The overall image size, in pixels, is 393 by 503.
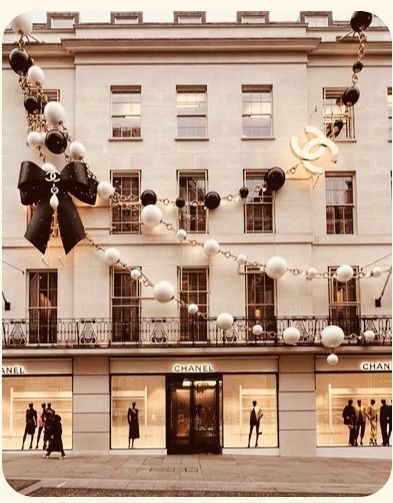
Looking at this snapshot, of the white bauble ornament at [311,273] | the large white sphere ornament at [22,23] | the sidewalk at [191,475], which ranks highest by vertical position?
the large white sphere ornament at [22,23]

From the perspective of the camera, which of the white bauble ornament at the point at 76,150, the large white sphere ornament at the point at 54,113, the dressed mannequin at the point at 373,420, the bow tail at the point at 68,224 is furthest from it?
the dressed mannequin at the point at 373,420

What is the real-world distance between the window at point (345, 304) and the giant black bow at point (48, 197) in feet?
20.1

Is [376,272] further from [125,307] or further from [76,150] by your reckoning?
[76,150]

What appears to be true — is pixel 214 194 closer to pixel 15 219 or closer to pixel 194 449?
pixel 15 219

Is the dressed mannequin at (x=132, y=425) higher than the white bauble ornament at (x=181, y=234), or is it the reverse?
the white bauble ornament at (x=181, y=234)

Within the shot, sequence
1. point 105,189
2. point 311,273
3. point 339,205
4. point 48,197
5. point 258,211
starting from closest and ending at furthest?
point 48,197 < point 105,189 < point 311,273 < point 258,211 < point 339,205

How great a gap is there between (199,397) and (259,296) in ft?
9.30

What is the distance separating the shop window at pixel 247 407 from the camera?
58.6ft

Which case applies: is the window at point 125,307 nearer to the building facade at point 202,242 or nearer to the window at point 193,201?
the building facade at point 202,242

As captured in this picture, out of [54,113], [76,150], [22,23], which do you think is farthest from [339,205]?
[22,23]

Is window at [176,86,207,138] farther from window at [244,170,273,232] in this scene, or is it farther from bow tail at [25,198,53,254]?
bow tail at [25,198,53,254]

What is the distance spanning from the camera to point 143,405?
18.1 m

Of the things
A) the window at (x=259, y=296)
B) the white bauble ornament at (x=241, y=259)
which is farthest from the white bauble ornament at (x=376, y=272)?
the white bauble ornament at (x=241, y=259)

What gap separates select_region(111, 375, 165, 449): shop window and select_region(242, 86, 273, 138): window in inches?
254
